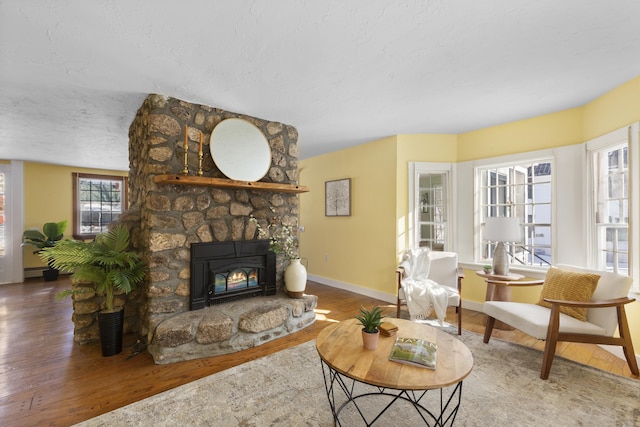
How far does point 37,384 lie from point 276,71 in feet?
10.1

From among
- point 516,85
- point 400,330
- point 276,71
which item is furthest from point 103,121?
point 516,85

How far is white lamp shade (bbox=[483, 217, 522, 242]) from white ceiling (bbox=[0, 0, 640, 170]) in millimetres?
1259

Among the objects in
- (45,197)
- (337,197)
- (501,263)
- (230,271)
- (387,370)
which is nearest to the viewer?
(387,370)

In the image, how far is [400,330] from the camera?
204cm

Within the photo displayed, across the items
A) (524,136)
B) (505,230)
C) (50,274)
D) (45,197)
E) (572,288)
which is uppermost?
(524,136)

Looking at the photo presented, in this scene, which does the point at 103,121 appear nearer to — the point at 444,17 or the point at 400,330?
the point at 444,17

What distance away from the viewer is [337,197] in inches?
202

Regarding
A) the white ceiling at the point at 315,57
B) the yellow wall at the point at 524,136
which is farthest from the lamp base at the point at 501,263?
the white ceiling at the point at 315,57

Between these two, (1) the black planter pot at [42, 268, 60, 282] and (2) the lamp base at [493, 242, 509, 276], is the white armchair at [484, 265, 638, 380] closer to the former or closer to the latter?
(2) the lamp base at [493, 242, 509, 276]

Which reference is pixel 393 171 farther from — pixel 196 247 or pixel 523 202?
pixel 196 247

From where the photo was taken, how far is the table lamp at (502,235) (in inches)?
123

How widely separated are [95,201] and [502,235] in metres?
7.75

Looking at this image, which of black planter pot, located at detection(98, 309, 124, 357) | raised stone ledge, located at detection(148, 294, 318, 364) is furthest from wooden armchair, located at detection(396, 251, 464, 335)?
black planter pot, located at detection(98, 309, 124, 357)

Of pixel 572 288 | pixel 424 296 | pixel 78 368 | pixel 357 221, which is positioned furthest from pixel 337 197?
pixel 78 368
